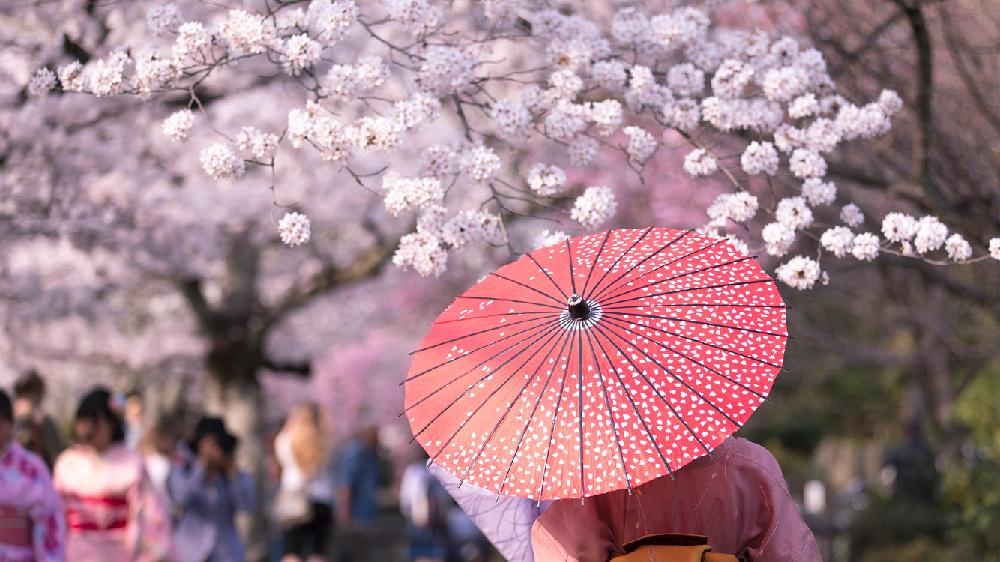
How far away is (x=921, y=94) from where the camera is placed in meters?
5.86

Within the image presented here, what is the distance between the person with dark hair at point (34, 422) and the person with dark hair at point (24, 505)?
1.19 metres

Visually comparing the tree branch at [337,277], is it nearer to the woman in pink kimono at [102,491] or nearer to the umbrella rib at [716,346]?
the woman in pink kimono at [102,491]

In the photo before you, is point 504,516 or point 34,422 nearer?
point 504,516

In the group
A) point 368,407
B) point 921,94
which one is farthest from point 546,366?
point 368,407

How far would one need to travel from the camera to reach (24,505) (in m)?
6.28

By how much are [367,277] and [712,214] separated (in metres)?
8.15

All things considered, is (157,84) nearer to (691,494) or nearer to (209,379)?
(691,494)

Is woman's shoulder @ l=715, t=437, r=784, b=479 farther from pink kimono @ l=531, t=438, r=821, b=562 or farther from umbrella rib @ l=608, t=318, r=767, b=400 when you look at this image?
umbrella rib @ l=608, t=318, r=767, b=400

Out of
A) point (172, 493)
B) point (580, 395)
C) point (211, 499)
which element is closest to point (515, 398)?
point (580, 395)

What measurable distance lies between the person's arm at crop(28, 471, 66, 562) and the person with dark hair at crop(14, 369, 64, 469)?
3.78ft

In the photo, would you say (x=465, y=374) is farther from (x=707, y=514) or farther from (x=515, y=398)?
(x=707, y=514)

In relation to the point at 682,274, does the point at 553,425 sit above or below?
below

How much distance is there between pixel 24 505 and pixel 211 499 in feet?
7.61

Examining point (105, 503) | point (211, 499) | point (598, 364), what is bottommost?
point (211, 499)
